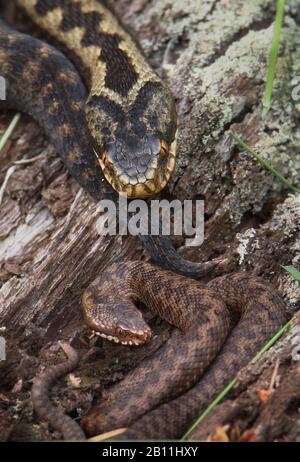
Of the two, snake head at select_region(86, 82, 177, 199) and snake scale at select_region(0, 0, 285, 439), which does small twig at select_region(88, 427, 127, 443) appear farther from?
snake head at select_region(86, 82, 177, 199)

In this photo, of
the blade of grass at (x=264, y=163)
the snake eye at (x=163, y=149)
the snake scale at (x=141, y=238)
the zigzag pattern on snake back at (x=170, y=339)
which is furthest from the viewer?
the blade of grass at (x=264, y=163)

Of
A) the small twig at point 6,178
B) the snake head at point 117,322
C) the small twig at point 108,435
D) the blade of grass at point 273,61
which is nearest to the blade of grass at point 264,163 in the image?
the blade of grass at point 273,61

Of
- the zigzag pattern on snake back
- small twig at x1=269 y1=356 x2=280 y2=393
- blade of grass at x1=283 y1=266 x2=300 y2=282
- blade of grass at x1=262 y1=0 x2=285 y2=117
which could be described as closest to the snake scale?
the zigzag pattern on snake back

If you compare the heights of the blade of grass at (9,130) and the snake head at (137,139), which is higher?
the snake head at (137,139)

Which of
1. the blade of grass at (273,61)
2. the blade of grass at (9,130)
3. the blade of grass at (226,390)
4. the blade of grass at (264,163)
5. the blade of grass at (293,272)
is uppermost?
the blade of grass at (273,61)

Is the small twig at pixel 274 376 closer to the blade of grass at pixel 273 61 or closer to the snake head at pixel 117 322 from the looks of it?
the snake head at pixel 117 322

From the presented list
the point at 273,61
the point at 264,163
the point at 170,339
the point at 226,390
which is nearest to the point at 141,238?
the point at 170,339

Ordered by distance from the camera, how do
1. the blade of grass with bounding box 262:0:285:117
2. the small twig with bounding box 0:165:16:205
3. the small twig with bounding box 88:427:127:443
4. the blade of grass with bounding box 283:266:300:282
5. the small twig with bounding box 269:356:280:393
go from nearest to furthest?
the small twig with bounding box 269:356:280:393 → the small twig with bounding box 88:427:127:443 → the blade of grass with bounding box 283:266:300:282 → the blade of grass with bounding box 262:0:285:117 → the small twig with bounding box 0:165:16:205
